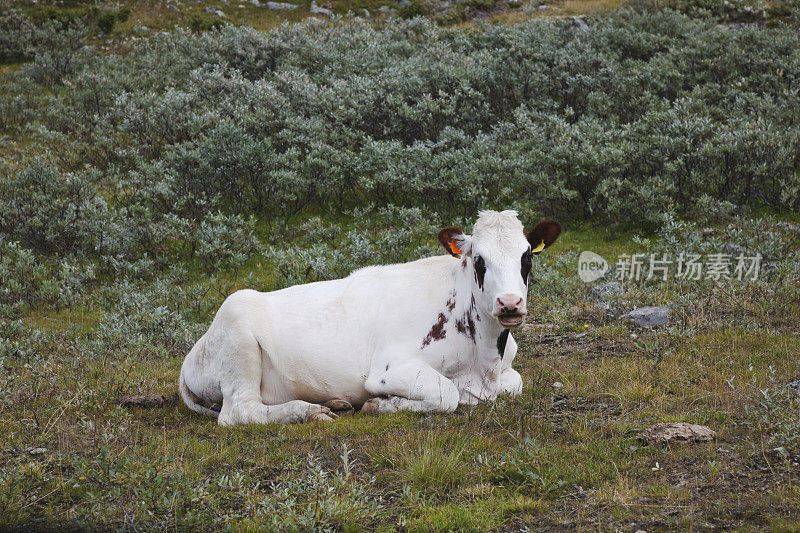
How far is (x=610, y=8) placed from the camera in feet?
107

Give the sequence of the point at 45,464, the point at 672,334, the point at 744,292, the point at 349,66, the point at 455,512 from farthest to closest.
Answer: the point at 349,66, the point at 744,292, the point at 672,334, the point at 45,464, the point at 455,512

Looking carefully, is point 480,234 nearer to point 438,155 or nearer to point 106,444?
point 106,444

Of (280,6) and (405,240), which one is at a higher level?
(280,6)

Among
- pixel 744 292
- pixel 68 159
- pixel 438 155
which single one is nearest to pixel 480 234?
pixel 744 292

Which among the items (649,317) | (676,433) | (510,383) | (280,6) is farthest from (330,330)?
(280,6)

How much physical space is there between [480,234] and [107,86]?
23.0 meters

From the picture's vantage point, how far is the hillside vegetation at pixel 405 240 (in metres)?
5.19

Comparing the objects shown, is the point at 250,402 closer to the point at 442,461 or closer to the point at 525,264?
the point at 442,461

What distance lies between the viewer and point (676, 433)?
5.93m

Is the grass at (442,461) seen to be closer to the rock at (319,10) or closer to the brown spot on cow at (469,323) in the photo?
the brown spot on cow at (469,323)

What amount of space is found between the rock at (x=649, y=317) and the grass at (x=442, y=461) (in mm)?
1493

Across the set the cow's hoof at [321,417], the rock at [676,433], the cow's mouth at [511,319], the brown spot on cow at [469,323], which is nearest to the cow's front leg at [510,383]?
the brown spot on cow at [469,323]

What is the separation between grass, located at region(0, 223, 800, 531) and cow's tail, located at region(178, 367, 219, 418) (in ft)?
0.40

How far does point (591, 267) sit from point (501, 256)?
24.4 ft
